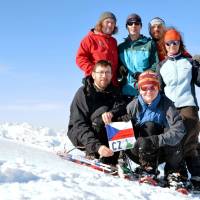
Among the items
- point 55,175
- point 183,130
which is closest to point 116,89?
point 183,130

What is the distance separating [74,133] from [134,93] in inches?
52.7

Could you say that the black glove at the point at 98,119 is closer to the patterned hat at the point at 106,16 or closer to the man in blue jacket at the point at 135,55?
the man in blue jacket at the point at 135,55

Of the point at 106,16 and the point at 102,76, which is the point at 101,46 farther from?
the point at 102,76

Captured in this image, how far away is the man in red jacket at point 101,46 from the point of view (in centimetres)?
707

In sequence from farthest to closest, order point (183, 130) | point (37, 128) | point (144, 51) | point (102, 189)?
point (37, 128), point (144, 51), point (183, 130), point (102, 189)

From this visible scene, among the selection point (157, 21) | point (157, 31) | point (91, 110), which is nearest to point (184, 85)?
point (157, 31)

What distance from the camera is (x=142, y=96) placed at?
575cm

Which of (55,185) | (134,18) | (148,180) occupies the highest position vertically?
(134,18)

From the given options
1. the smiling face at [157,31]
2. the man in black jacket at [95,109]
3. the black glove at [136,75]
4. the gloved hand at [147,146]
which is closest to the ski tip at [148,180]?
the gloved hand at [147,146]

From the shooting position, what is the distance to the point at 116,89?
6.45 meters

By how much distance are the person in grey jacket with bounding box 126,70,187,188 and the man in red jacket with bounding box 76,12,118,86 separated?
53.3 inches

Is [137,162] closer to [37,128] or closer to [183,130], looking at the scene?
[183,130]

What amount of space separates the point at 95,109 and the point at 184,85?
1.39 m

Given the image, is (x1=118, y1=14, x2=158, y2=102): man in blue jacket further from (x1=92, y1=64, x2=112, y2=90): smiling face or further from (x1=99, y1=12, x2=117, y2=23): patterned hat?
(x1=92, y1=64, x2=112, y2=90): smiling face
